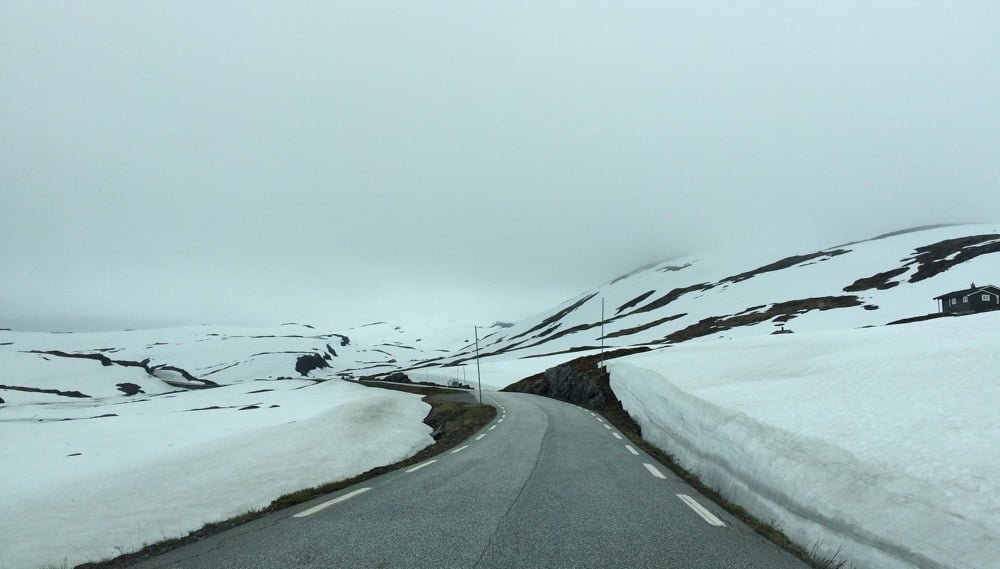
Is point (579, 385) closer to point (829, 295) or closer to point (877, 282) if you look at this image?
point (829, 295)

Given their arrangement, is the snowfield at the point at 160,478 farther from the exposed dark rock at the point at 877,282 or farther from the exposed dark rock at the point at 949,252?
the exposed dark rock at the point at 949,252

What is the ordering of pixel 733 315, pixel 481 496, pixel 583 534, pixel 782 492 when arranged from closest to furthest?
1. pixel 583 534
2. pixel 782 492
3. pixel 481 496
4. pixel 733 315

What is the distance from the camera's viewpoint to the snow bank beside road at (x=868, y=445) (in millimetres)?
5836

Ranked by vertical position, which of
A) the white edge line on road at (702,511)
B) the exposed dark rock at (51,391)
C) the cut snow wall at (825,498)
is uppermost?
the cut snow wall at (825,498)

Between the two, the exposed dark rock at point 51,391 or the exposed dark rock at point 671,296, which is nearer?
the exposed dark rock at point 51,391

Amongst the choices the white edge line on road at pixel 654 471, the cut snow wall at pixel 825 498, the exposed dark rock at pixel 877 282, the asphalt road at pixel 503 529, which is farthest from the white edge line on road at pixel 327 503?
the exposed dark rock at pixel 877 282

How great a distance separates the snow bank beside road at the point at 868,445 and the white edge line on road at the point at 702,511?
1.05m

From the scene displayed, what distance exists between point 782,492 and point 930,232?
697ft

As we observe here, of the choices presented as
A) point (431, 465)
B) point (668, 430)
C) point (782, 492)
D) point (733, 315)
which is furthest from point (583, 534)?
point (733, 315)

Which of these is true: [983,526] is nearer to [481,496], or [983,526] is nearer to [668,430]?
[481,496]

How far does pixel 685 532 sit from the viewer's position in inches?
282

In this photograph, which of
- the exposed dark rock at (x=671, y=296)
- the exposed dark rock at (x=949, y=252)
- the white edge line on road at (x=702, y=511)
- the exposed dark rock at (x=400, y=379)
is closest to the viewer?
the white edge line on road at (x=702, y=511)

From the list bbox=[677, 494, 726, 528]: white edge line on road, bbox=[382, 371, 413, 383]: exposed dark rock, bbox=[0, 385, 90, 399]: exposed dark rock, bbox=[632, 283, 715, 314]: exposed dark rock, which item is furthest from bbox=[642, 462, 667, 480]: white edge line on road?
bbox=[632, 283, 715, 314]: exposed dark rock

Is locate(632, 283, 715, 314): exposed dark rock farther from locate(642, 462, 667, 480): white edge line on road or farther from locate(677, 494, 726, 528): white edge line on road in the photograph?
locate(677, 494, 726, 528): white edge line on road
